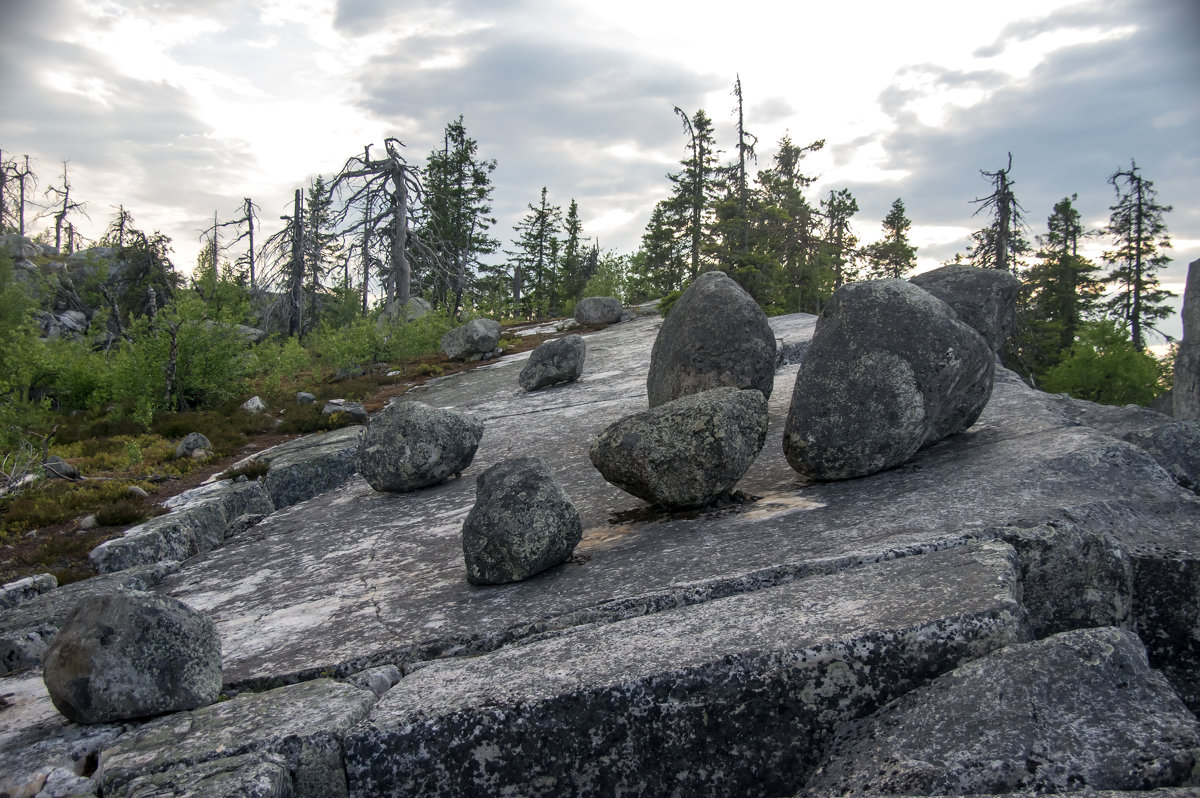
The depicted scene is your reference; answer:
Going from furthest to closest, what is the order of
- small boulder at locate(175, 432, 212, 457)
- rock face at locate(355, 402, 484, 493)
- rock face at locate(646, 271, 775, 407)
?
1. small boulder at locate(175, 432, 212, 457)
2. rock face at locate(355, 402, 484, 493)
3. rock face at locate(646, 271, 775, 407)

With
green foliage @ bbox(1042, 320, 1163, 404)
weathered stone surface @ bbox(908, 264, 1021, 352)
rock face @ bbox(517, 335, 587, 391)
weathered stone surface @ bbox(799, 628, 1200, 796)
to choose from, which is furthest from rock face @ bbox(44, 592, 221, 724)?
green foliage @ bbox(1042, 320, 1163, 404)

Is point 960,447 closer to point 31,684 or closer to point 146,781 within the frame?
point 146,781

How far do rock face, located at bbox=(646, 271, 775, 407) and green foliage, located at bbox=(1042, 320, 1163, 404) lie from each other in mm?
28720

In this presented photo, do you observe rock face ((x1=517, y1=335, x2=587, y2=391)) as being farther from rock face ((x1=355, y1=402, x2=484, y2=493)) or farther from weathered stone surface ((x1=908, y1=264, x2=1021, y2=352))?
weathered stone surface ((x1=908, y1=264, x2=1021, y2=352))

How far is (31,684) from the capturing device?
4195mm

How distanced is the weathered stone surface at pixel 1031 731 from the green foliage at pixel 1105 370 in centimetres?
3215

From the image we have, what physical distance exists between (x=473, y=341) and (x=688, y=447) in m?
15.7

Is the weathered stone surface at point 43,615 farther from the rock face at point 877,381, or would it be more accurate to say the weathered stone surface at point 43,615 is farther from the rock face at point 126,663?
the rock face at point 877,381

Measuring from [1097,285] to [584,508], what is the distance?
4237 centimetres

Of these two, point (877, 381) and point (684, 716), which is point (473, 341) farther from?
point (684, 716)

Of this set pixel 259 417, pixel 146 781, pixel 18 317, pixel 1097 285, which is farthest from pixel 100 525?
pixel 1097 285

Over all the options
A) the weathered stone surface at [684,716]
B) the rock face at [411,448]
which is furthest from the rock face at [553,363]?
the weathered stone surface at [684,716]

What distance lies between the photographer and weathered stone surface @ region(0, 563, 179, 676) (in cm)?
454

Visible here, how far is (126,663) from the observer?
334 cm
